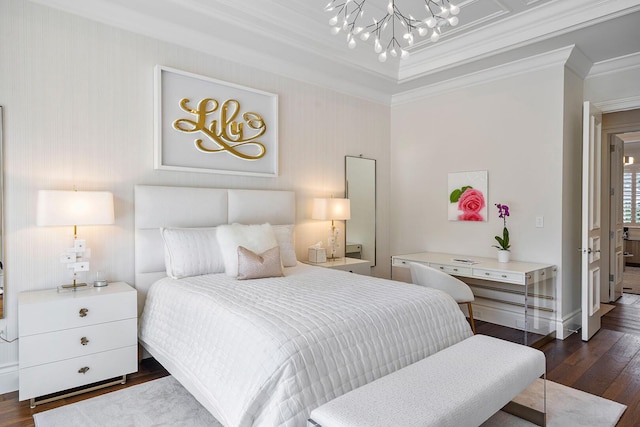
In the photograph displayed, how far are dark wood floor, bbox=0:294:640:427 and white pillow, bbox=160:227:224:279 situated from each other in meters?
0.78

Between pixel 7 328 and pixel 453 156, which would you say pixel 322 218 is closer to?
pixel 453 156

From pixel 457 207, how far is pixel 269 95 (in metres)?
2.47

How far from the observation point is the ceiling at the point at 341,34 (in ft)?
9.87

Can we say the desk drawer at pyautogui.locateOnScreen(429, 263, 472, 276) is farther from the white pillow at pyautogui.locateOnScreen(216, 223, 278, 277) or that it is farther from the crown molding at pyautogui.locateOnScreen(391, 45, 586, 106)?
the crown molding at pyautogui.locateOnScreen(391, 45, 586, 106)

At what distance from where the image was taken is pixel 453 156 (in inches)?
179

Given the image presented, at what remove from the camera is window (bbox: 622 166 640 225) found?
8.09 metres

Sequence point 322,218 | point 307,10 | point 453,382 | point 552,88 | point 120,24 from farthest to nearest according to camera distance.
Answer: point 322,218 < point 552,88 < point 307,10 < point 120,24 < point 453,382

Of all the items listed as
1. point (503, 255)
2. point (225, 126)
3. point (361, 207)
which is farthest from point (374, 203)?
point (225, 126)

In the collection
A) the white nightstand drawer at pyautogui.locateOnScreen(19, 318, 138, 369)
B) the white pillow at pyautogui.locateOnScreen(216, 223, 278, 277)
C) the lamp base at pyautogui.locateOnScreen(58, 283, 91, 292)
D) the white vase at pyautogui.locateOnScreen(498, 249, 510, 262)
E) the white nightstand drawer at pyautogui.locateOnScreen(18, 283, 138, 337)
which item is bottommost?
the white nightstand drawer at pyautogui.locateOnScreen(19, 318, 138, 369)

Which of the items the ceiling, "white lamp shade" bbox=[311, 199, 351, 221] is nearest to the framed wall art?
the ceiling

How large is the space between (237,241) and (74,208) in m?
1.15

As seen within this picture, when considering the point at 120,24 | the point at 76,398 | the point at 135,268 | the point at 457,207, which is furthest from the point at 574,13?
the point at 76,398

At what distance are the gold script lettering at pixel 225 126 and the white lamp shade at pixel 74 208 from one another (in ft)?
3.11

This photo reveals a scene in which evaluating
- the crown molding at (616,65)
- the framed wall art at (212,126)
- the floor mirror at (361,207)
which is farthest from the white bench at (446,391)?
the crown molding at (616,65)
